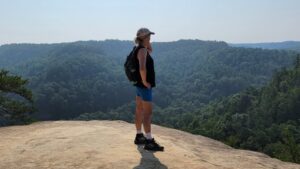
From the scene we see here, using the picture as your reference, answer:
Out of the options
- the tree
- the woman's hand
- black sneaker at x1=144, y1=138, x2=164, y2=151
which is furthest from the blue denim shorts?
the tree

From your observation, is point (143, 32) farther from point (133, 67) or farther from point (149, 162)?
point (149, 162)

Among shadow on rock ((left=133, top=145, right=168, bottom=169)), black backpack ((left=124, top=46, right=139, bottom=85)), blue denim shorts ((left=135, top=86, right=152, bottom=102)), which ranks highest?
black backpack ((left=124, top=46, right=139, bottom=85))

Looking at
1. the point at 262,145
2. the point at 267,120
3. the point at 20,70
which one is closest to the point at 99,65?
the point at 20,70

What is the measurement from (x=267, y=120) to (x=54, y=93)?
6197 cm

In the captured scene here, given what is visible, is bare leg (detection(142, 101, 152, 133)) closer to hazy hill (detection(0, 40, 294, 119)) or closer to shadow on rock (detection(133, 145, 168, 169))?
shadow on rock (detection(133, 145, 168, 169))

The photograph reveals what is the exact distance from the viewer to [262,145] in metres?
62.6

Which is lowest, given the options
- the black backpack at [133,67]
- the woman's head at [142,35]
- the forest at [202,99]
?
the forest at [202,99]

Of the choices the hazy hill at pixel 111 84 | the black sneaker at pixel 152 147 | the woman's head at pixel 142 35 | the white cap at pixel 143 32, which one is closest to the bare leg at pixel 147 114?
the black sneaker at pixel 152 147

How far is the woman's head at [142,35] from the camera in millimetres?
6656

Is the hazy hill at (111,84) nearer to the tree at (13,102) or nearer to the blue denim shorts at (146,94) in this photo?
the tree at (13,102)

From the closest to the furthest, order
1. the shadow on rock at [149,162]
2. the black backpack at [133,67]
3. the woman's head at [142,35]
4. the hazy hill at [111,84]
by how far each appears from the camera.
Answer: the shadow on rock at [149,162], the woman's head at [142,35], the black backpack at [133,67], the hazy hill at [111,84]

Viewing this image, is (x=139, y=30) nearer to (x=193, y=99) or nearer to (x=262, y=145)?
(x=262, y=145)

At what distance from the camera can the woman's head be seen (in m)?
6.66

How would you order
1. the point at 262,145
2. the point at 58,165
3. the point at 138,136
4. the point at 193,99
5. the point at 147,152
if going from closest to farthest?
the point at 58,165 → the point at 147,152 → the point at 138,136 → the point at 262,145 → the point at 193,99
